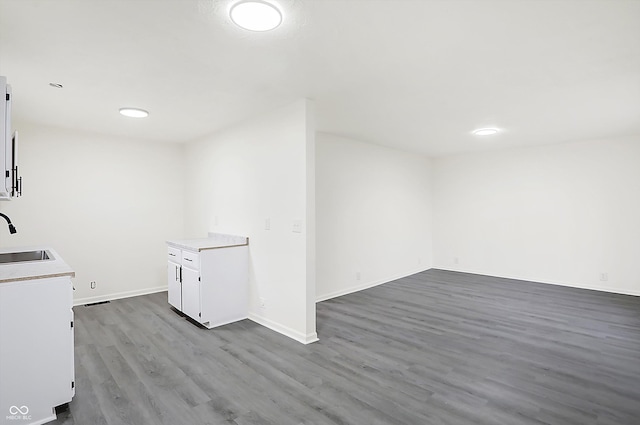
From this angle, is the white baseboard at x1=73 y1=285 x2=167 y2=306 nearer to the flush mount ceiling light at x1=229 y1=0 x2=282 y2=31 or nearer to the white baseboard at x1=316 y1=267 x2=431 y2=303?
the white baseboard at x1=316 y1=267 x2=431 y2=303

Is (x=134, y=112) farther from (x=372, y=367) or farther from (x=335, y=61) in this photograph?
(x=372, y=367)

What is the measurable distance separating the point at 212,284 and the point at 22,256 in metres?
1.84

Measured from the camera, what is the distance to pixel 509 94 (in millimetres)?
3129

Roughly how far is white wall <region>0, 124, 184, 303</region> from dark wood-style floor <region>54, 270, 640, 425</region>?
0.65 m

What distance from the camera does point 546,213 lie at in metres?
5.74

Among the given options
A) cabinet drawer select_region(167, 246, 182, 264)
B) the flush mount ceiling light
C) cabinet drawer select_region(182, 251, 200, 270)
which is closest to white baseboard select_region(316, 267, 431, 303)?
cabinet drawer select_region(182, 251, 200, 270)

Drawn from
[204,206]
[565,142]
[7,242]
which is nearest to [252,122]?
[204,206]

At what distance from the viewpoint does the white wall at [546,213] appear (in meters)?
5.08

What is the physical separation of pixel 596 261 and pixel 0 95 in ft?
24.3

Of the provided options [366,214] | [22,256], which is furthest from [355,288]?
[22,256]

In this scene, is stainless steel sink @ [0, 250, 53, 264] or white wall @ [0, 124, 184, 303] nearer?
stainless steel sink @ [0, 250, 53, 264]

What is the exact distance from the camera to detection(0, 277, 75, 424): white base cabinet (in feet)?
6.41

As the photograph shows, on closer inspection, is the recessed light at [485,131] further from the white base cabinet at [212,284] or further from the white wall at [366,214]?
the white base cabinet at [212,284]

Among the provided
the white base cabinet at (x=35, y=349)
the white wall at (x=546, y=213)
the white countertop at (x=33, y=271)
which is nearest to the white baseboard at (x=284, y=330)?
the white base cabinet at (x=35, y=349)
